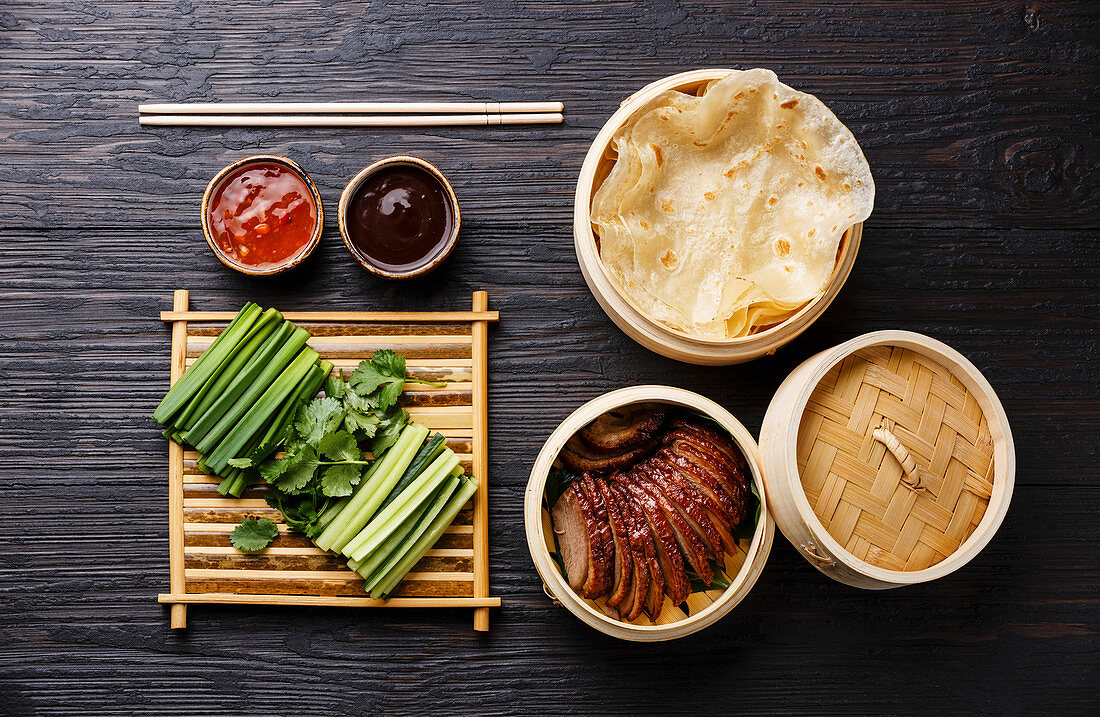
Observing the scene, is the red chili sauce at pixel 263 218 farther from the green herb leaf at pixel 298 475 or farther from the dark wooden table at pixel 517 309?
the green herb leaf at pixel 298 475

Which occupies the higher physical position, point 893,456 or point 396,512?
point 893,456

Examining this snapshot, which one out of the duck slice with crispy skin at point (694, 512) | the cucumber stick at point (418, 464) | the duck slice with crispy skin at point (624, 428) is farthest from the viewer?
the cucumber stick at point (418, 464)

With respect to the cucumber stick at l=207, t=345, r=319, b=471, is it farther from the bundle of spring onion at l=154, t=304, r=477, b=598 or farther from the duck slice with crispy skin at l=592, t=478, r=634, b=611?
the duck slice with crispy skin at l=592, t=478, r=634, b=611

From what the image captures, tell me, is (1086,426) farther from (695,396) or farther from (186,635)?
(186,635)

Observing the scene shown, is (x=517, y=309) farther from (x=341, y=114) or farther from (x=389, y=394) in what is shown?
(x=341, y=114)

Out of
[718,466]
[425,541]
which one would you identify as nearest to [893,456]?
[718,466]

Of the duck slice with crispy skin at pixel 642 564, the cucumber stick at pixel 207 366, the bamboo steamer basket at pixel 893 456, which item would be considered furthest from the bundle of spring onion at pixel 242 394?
the bamboo steamer basket at pixel 893 456

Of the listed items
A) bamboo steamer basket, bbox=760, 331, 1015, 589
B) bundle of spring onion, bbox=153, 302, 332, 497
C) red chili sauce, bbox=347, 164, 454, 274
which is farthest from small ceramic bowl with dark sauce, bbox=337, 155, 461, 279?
bamboo steamer basket, bbox=760, 331, 1015, 589

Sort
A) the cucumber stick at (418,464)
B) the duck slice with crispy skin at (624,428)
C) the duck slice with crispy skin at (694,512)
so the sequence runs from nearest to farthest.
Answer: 1. the duck slice with crispy skin at (694,512)
2. the duck slice with crispy skin at (624,428)
3. the cucumber stick at (418,464)
